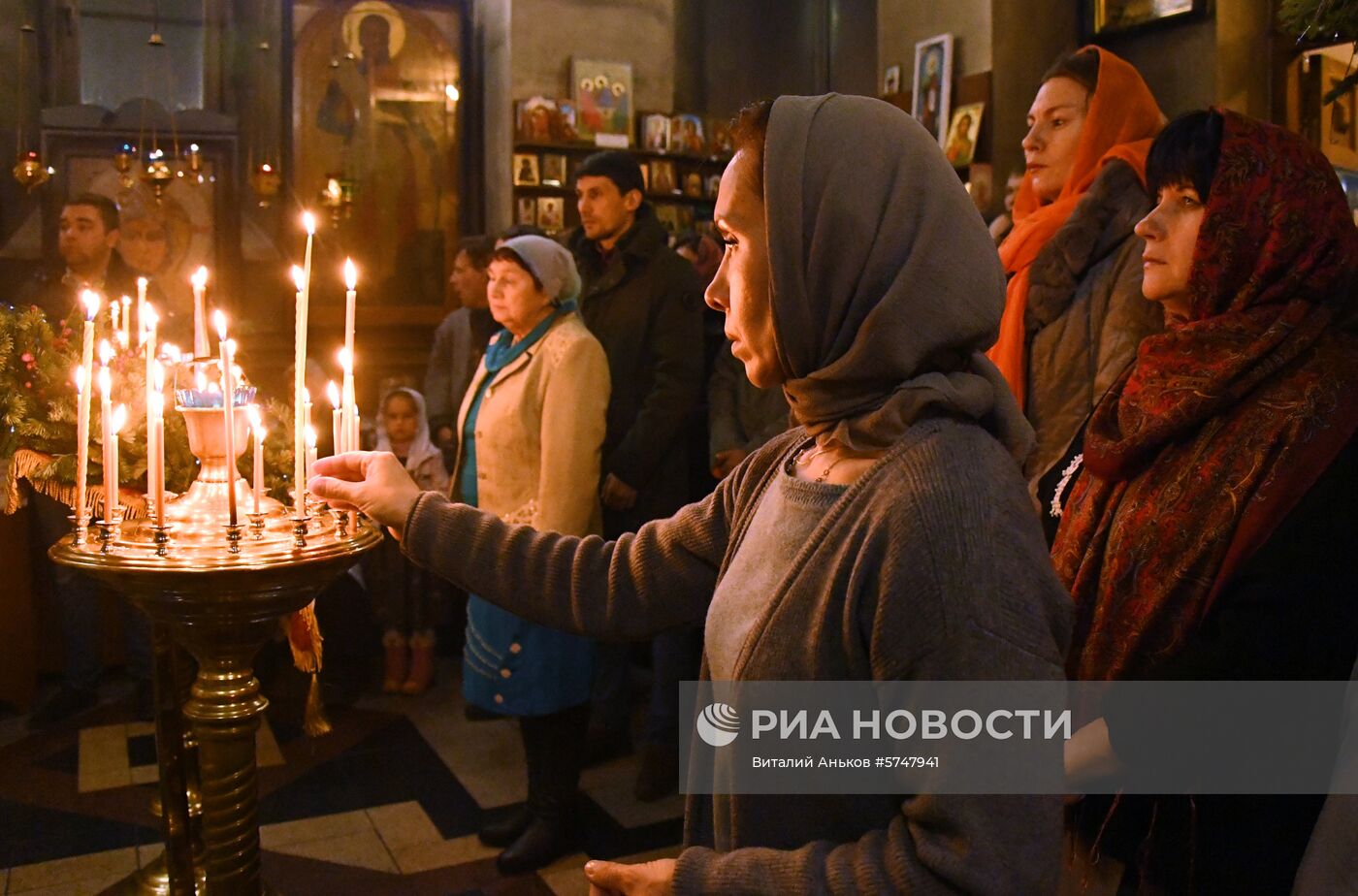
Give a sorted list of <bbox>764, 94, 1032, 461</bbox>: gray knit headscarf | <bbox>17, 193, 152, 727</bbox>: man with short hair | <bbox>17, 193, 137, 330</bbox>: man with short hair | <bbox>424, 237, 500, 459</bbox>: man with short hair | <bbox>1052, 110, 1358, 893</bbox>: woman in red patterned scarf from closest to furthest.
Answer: <bbox>764, 94, 1032, 461</bbox>: gray knit headscarf, <bbox>1052, 110, 1358, 893</bbox>: woman in red patterned scarf, <bbox>17, 193, 152, 727</bbox>: man with short hair, <bbox>17, 193, 137, 330</bbox>: man with short hair, <bbox>424, 237, 500, 459</bbox>: man with short hair

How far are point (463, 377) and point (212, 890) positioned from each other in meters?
3.91

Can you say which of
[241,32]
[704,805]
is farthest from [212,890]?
[241,32]

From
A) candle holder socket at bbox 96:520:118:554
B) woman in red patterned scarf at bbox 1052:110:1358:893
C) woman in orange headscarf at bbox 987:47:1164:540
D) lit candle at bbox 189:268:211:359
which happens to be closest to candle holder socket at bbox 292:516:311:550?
candle holder socket at bbox 96:520:118:554

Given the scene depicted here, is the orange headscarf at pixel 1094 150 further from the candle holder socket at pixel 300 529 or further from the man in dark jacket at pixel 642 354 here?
the candle holder socket at pixel 300 529

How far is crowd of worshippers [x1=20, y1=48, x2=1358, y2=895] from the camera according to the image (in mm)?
1136

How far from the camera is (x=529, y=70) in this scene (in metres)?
7.35

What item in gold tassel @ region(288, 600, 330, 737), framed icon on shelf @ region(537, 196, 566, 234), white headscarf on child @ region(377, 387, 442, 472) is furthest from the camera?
framed icon on shelf @ region(537, 196, 566, 234)

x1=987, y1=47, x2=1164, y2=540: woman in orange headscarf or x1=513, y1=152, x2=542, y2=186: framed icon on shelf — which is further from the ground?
x1=513, y1=152, x2=542, y2=186: framed icon on shelf

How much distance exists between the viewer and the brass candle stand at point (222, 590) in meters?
1.69

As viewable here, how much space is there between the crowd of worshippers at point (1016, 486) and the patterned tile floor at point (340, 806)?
1.81 m

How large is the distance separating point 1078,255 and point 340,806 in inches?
110

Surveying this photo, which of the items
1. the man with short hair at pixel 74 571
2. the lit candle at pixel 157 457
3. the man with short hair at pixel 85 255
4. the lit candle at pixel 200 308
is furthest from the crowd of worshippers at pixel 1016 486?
the man with short hair at pixel 85 255

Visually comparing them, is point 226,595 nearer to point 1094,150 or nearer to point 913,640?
point 913,640

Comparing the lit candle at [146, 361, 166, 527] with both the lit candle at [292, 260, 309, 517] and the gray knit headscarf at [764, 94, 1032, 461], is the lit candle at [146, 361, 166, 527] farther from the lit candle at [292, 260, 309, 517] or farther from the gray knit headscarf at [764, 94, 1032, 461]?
the gray knit headscarf at [764, 94, 1032, 461]
